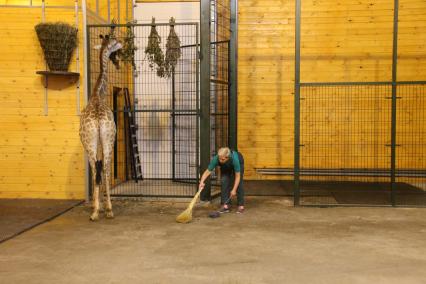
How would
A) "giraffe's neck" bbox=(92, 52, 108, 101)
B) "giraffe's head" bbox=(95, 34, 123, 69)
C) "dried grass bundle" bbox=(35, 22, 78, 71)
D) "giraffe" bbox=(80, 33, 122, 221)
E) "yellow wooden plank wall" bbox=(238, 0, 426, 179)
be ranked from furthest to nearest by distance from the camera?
1. "yellow wooden plank wall" bbox=(238, 0, 426, 179)
2. "dried grass bundle" bbox=(35, 22, 78, 71)
3. "giraffe's head" bbox=(95, 34, 123, 69)
4. "giraffe's neck" bbox=(92, 52, 108, 101)
5. "giraffe" bbox=(80, 33, 122, 221)

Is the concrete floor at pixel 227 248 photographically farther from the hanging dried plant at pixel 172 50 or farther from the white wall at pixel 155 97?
the white wall at pixel 155 97

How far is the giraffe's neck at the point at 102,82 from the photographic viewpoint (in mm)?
6598

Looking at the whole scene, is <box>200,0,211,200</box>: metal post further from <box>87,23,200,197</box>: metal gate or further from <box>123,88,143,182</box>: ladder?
<box>123,88,143,182</box>: ladder

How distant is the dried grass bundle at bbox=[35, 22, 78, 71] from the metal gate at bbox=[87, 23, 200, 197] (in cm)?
138

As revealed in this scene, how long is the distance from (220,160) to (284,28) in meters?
4.01

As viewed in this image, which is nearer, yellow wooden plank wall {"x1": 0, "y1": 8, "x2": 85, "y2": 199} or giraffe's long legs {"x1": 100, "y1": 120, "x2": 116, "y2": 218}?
giraffe's long legs {"x1": 100, "y1": 120, "x2": 116, "y2": 218}

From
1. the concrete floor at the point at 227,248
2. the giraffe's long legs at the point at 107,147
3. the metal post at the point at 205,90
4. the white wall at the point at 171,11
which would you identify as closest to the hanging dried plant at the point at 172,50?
the metal post at the point at 205,90

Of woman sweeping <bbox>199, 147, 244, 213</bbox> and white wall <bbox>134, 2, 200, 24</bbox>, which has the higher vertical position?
white wall <bbox>134, 2, 200, 24</bbox>

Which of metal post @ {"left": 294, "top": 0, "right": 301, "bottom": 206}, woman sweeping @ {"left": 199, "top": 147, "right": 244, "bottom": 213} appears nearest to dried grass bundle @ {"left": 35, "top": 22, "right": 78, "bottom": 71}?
woman sweeping @ {"left": 199, "top": 147, "right": 244, "bottom": 213}

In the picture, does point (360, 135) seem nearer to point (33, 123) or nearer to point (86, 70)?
point (86, 70)

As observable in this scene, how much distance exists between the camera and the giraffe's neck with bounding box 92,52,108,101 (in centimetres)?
660

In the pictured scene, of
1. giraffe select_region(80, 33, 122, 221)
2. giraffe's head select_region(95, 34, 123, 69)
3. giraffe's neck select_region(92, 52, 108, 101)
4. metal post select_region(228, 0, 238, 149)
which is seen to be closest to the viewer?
giraffe select_region(80, 33, 122, 221)

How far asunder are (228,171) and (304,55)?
3614 mm

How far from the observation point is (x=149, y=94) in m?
9.28
